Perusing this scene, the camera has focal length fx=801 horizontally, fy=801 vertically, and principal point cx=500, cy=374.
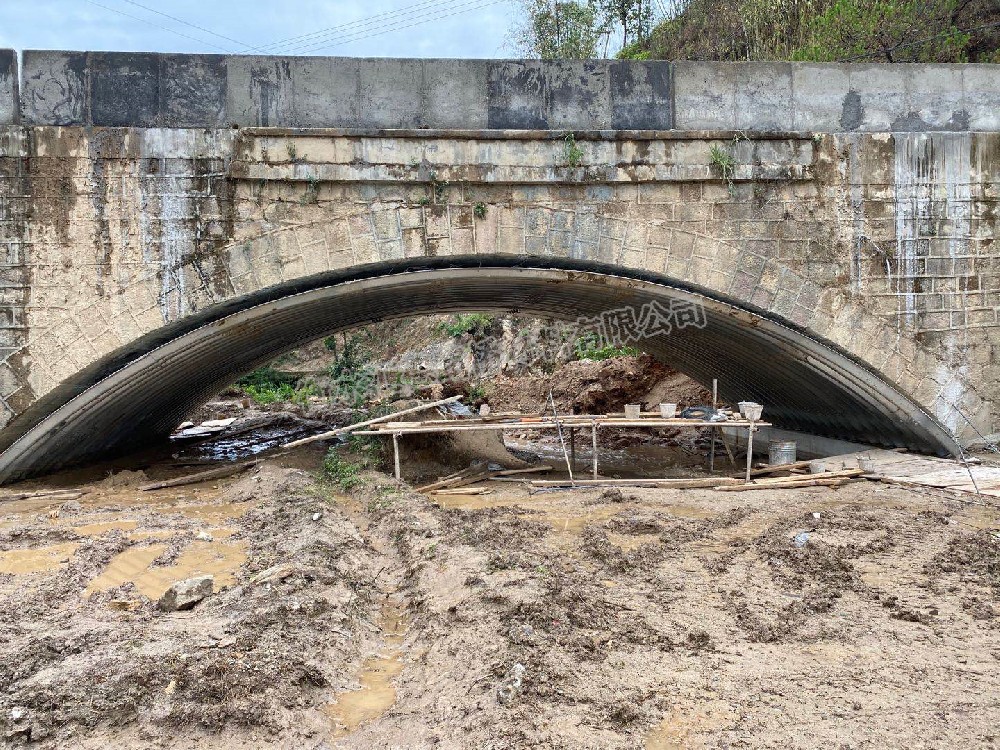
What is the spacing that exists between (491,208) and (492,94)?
4.03 ft

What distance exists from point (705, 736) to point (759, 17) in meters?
19.1

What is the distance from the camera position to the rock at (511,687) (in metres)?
3.51

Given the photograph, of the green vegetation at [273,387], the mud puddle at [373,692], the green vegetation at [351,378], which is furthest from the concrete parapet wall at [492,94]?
the green vegetation at [273,387]

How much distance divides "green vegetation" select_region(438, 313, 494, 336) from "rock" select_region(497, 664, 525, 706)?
19843mm

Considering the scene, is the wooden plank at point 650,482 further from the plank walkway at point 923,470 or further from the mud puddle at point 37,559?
the mud puddle at point 37,559

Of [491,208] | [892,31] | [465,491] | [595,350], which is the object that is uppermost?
[892,31]

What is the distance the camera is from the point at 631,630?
4.53 metres

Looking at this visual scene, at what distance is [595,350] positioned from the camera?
20891 mm

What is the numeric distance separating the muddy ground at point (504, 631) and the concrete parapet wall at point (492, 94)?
406 cm

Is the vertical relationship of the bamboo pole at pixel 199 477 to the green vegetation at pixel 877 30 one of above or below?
below

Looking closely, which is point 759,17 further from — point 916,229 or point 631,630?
point 631,630

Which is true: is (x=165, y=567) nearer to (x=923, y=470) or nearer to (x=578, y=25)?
(x=923, y=470)

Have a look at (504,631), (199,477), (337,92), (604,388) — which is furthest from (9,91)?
(604,388)

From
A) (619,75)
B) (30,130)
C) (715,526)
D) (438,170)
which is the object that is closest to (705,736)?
(715,526)
